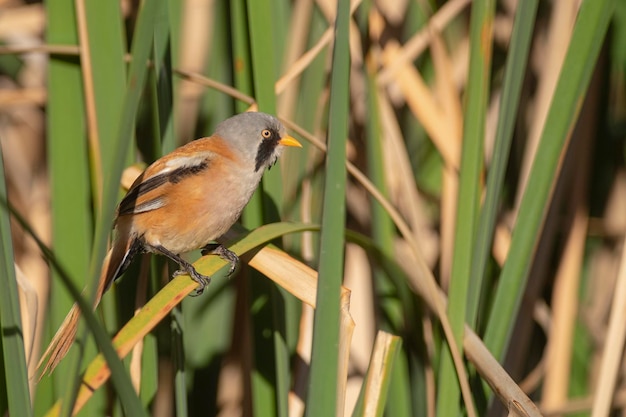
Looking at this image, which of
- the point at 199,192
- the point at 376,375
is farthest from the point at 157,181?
the point at 376,375

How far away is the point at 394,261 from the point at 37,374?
2.69ft

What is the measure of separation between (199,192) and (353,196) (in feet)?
1.77

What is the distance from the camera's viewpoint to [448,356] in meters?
1.69

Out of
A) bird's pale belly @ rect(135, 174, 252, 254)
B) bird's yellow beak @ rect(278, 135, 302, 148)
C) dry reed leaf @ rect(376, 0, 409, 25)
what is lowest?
A: bird's pale belly @ rect(135, 174, 252, 254)

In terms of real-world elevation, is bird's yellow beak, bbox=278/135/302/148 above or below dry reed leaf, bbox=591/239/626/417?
above

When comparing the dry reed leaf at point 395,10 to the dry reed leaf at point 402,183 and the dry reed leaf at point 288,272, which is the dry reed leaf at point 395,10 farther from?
the dry reed leaf at point 288,272

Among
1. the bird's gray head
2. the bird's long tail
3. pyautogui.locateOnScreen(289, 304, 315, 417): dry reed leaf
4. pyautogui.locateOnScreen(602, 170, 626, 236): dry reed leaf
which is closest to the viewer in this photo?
the bird's long tail

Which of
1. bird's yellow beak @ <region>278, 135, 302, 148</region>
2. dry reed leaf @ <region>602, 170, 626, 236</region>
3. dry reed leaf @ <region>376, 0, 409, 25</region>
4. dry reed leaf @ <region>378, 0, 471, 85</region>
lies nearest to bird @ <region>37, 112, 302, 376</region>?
bird's yellow beak @ <region>278, 135, 302, 148</region>

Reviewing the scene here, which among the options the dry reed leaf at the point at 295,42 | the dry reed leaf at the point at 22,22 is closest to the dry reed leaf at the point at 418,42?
the dry reed leaf at the point at 295,42

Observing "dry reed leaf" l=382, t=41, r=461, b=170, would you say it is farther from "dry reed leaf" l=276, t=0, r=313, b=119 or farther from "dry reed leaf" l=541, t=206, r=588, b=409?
"dry reed leaf" l=541, t=206, r=588, b=409

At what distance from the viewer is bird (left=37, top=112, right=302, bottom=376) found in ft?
6.37

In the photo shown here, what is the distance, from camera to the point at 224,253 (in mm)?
1863

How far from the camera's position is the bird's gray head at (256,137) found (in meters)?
1.94

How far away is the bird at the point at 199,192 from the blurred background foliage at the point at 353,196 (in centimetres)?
5
